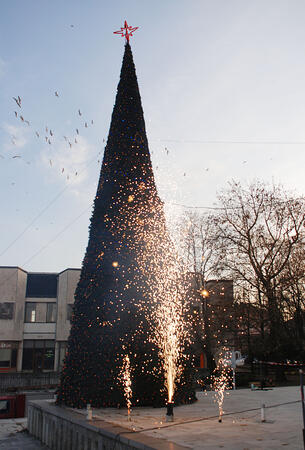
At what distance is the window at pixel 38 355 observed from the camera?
3772 centimetres

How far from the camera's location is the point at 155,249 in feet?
34.6

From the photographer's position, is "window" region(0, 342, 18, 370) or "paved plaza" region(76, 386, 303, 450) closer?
"paved plaza" region(76, 386, 303, 450)

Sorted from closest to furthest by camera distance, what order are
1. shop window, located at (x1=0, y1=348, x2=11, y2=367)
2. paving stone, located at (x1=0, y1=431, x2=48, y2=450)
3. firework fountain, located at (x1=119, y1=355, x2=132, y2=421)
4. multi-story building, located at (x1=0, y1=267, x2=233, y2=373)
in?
1. paving stone, located at (x1=0, y1=431, x2=48, y2=450)
2. firework fountain, located at (x1=119, y1=355, x2=132, y2=421)
3. shop window, located at (x1=0, y1=348, x2=11, y2=367)
4. multi-story building, located at (x1=0, y1=267, x2=233, y2=373)

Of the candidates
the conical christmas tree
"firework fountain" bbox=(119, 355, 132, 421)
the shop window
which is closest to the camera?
"firework fountain" bbox=(119, 355, 132, 421)

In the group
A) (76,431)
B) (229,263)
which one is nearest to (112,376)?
(76,431)

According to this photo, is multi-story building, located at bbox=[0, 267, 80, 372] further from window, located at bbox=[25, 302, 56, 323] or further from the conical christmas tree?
the conical christmas tree

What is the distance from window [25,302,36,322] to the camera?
38.9m

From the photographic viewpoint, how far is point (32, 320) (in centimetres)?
3894

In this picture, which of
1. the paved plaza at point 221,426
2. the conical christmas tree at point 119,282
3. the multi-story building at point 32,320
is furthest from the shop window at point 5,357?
the paved plaza at point 221,426

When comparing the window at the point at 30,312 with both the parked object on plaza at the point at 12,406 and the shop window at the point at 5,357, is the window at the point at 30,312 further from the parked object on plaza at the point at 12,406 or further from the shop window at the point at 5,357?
the parked object on plaza at the point at 12,406

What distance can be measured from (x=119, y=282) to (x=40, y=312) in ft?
106

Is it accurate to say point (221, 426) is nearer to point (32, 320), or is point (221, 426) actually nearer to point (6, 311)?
point (6, 311)

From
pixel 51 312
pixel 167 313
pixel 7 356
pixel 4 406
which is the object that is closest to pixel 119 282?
pixel 167 313

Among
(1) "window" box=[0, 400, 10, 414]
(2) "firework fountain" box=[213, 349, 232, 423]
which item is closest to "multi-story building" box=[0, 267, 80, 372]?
(2) "firework fountain" box=[213, 349, 232, 423]
